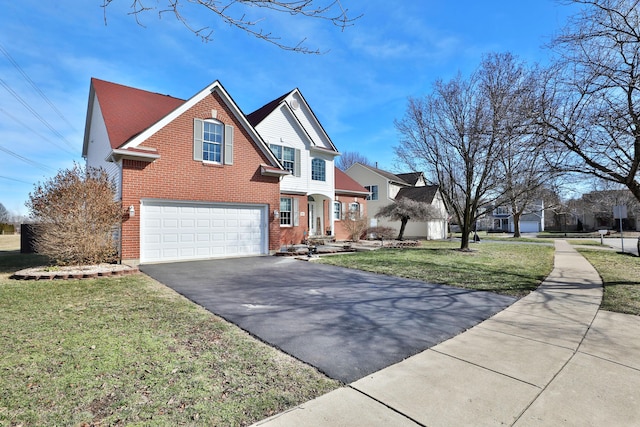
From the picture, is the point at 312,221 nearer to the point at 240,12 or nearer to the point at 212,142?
the point at 212,142

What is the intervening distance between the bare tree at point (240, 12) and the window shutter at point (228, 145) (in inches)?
371

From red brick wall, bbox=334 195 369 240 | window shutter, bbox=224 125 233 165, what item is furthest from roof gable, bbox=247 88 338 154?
window shutter, bbox=224 125 233 165

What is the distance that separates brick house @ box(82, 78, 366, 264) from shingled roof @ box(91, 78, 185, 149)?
0.12 feet

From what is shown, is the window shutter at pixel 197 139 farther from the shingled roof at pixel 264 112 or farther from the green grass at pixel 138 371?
the green grass at pixel 138 371

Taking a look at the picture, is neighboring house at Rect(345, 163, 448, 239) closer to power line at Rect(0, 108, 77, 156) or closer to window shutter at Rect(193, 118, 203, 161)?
window shutter at Rect(193, 118, 203, 161)

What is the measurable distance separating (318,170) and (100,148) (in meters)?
11.5

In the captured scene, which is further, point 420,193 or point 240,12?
point 420,193

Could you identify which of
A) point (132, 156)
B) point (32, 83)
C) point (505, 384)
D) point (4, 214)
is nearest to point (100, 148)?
point (132, 156)

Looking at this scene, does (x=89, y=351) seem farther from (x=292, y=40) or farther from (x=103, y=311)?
(x=292, y=40)

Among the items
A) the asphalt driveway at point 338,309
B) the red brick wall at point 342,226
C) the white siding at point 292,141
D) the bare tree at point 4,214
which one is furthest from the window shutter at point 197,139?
the bare tree at point 4,214

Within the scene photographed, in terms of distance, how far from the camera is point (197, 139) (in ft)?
40.1

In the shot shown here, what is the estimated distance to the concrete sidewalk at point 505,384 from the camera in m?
2.49

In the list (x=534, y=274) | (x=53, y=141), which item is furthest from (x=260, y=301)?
(x=53, y=141)

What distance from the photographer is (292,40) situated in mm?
3893
